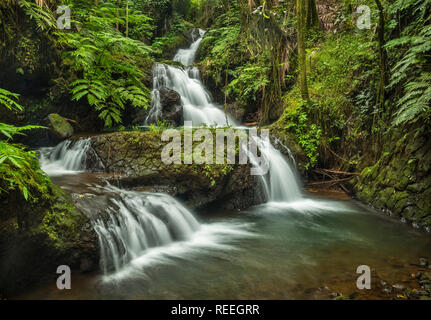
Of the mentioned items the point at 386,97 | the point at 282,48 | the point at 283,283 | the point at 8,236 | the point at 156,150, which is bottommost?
the point at 283,283

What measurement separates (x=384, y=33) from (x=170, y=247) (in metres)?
6.66

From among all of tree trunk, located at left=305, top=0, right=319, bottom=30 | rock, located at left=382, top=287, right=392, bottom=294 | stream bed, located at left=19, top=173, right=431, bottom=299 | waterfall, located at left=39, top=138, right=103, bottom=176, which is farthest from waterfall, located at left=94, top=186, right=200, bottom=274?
tree trunk, located at left=305, top=0, right=319, bottom=30

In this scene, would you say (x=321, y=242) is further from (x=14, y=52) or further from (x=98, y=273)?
(x=14, y=52)

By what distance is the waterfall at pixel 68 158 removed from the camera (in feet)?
19.9

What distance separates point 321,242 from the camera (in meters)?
4.41

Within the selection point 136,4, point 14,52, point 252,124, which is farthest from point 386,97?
point 136,4

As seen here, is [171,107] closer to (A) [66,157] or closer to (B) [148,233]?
(A) [66,157]

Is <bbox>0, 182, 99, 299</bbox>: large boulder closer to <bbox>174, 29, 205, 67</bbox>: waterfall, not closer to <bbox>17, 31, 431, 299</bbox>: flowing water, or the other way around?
<bbox>17, 31, 431, 299</bbox>: flowing water

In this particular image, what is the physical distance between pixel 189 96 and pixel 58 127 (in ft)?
17.3

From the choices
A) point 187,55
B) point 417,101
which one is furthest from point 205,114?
point 417,101

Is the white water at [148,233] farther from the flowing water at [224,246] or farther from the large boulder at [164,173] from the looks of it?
the large boulder at [164,173]

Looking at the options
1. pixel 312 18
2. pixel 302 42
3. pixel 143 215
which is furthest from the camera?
pixel 312 18

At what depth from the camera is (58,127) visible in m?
7.04

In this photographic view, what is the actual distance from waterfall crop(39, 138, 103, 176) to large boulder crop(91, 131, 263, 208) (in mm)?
232
